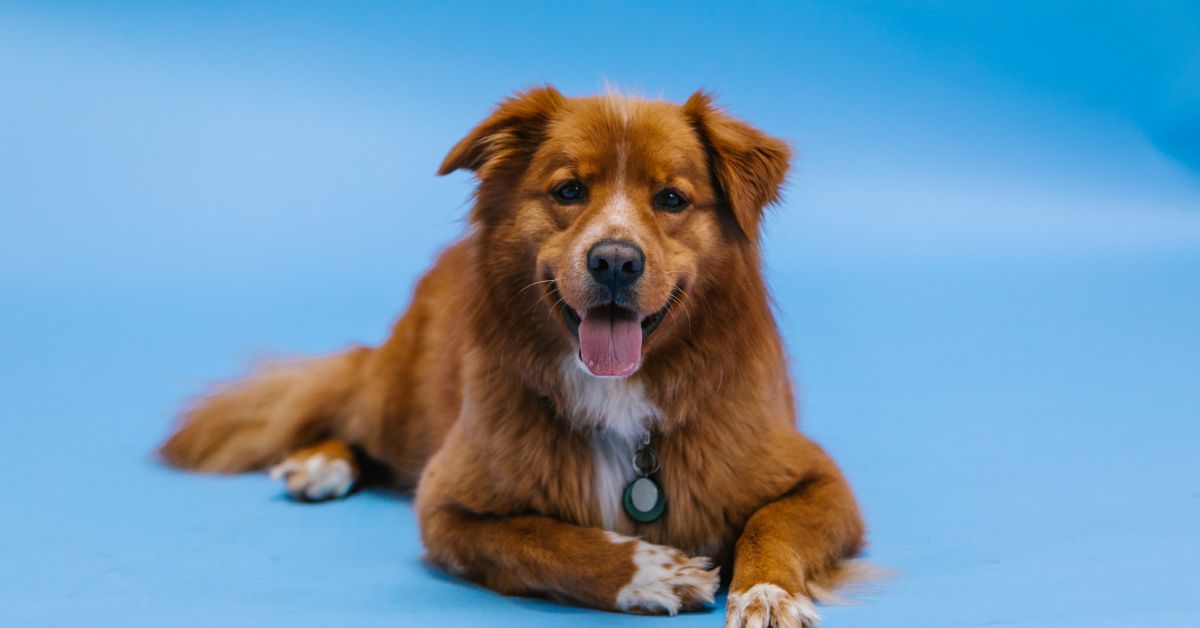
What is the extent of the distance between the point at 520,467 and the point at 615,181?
1.02 metres

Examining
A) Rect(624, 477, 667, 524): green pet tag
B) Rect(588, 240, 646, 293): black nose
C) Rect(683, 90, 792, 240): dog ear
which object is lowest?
Rect(624, 477, 667, 524): green pet tag

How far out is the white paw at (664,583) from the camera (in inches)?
175

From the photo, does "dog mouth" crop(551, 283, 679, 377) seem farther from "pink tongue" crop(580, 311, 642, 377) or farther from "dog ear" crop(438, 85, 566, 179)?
"dog ear" crop(438, 85, 566, 179)

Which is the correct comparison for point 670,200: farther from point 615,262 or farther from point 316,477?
point 316,477

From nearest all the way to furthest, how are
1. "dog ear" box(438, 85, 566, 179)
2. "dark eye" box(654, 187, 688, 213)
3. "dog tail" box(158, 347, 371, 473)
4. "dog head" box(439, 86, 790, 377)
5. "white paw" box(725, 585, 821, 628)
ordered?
"white paw" box(725, 585, 821, 628), "dog head" box(439, 86, 790, 377), "dark eye" box(654, 187, 688, 213), "dog ear" box(438, 85, 566, 179), "dog tail" box(158, 347, 371, 473)

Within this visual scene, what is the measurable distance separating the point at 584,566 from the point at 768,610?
0.62 metres

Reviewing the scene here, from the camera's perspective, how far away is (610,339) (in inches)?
179

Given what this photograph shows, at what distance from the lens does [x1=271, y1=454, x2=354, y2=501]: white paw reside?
6258mm

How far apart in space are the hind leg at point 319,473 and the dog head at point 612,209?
5.94 feet

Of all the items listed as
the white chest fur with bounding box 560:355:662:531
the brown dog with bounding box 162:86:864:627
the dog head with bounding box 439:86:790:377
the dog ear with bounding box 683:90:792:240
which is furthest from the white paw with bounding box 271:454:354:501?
the dog ear with bounding box 683:90:792:240

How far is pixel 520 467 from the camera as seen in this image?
15.7 feet

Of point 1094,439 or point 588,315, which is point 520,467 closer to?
point 588,315

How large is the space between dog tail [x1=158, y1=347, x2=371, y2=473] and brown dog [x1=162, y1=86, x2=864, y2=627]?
5.64 feet

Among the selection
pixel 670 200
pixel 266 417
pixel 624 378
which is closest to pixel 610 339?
pixel 624 378
